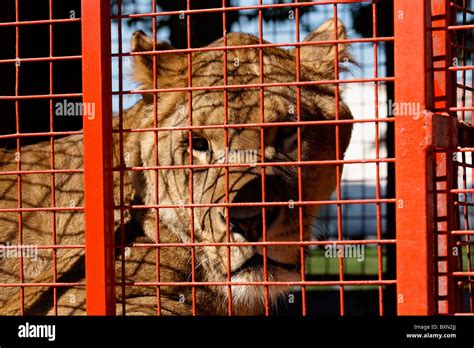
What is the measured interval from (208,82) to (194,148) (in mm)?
375

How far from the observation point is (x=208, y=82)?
4.54 meters

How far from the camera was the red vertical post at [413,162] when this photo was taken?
2.89 meters

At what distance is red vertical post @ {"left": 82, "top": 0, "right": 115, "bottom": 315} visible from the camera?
3203 millimetres

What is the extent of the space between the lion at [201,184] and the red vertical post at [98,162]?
0.72 meters

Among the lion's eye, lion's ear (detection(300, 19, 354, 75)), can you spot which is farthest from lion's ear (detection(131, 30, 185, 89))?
lion's ear (detection(300, 19, 354, 75))

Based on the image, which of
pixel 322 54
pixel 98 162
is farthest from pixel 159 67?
pixel 98 162

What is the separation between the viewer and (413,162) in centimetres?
293

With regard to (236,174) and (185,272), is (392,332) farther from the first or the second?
(185,272)

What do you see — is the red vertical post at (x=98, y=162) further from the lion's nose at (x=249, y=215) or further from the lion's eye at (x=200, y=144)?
the lion's eye at (x=200, y=144)

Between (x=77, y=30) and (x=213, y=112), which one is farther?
(x=77, y=30)

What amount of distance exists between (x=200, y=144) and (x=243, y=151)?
631 mm

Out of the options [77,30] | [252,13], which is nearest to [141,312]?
[77,30]

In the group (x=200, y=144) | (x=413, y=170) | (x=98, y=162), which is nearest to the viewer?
(x=413, y=170)

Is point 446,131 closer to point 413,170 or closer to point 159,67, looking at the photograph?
point 413,170
